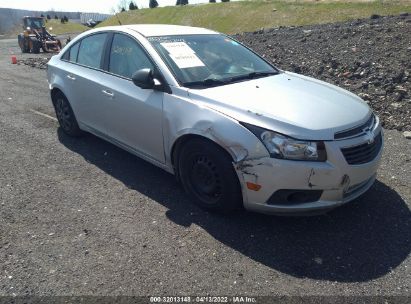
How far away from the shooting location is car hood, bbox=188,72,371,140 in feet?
10.00

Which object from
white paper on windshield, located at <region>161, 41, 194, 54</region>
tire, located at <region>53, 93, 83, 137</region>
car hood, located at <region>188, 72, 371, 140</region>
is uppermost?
white paper on windshield, located at <region>161, 41, 194, 54</region>

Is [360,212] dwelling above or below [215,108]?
below

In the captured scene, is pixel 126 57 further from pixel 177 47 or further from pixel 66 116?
pixel 66 116

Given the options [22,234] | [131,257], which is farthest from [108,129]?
[131,257]

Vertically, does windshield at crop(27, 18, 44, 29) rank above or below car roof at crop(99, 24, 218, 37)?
below

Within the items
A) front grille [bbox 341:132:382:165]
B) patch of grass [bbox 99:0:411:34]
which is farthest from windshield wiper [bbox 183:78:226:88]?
patch of grass [bbox 99:0:411:34]

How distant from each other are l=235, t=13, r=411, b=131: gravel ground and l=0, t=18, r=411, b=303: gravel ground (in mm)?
2361

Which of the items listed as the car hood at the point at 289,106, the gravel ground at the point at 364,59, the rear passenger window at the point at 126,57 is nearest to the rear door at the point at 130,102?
the rear passenger window at the point at 126,57

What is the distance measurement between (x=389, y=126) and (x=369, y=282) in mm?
3878

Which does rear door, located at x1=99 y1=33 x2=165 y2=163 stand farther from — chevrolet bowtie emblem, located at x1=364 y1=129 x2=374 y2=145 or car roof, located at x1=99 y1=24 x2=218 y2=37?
chevrolet bowtie emblem, located at x1=364 y1=129 x2=374 y2=145

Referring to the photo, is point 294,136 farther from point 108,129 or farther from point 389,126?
point 389,126

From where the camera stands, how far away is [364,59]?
8742 mm

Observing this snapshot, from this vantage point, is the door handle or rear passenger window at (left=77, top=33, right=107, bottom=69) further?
rear passenger window at (left=77, top=33, right=107, bottom=69)

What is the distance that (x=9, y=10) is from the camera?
84188 mm
